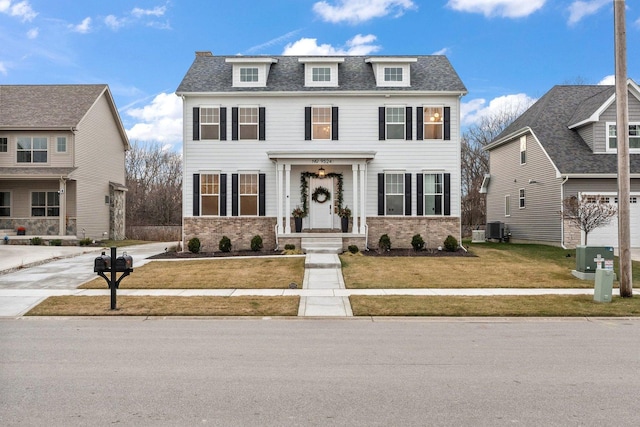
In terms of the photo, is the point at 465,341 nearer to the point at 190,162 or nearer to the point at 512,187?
the point at 190,162

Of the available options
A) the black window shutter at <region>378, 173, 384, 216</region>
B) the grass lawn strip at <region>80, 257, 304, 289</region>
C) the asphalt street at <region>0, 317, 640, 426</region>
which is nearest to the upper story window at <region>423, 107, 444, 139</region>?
the black window shutter at <region>378, 173, 384, 216</region>

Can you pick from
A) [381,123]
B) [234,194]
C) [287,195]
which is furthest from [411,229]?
[234,194]

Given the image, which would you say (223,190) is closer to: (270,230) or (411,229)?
(270,230)

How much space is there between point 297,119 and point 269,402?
17.4m

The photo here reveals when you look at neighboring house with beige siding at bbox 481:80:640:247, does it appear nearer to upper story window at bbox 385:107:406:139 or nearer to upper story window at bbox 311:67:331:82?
upper story window at bbox 385:107:406:139

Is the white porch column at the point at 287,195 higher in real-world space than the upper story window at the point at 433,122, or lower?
lower

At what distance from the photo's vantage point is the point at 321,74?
21422 millimetres

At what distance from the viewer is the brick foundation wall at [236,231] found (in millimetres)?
20766

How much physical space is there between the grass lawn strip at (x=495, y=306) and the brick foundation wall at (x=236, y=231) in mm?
10110

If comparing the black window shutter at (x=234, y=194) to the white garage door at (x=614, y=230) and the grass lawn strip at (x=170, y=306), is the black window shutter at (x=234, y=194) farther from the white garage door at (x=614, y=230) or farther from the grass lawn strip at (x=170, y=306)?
the white garage door at (x=614, y=230)

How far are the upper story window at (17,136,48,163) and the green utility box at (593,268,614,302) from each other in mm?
27848

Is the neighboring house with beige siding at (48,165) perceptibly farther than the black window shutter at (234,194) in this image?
Yes

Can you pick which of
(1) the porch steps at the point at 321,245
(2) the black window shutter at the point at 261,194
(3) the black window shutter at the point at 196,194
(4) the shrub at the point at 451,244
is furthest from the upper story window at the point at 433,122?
(3) the black window shutter at the point at 196,194

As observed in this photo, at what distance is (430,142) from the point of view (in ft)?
68.5
